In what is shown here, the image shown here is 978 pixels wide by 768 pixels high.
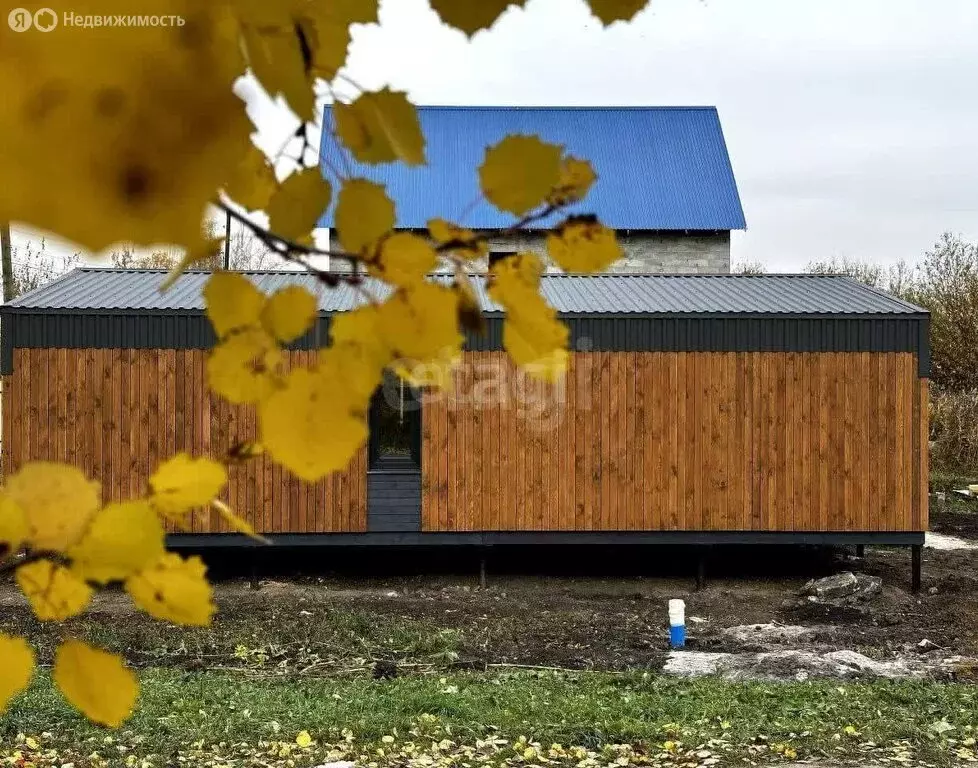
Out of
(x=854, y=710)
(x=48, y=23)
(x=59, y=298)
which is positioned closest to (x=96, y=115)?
(x=48, y=23)

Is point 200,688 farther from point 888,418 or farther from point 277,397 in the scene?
point 888,418

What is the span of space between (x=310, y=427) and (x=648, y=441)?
9625mm

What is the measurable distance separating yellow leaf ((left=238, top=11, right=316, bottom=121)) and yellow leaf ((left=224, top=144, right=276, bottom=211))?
0.34ft

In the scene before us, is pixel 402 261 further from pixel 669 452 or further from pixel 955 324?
pixel 955 324

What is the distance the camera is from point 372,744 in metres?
5.20

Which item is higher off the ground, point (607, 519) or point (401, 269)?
point (401, 269)

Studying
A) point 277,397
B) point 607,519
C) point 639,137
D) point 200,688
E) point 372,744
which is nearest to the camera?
point 277,397

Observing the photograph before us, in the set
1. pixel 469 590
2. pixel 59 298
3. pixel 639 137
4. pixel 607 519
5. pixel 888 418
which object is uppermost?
pixel 639 137

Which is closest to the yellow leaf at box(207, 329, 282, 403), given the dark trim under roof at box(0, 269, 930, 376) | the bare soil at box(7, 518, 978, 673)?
the bare soil at box(7, 518, 978, 673)

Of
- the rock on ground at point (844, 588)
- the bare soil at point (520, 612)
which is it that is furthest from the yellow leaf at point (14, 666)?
the rock on ground at point (844, 588)

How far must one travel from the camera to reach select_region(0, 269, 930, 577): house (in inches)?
388

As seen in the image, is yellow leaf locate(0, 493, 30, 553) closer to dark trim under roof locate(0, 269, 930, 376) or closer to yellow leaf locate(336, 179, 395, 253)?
yellow leaf locate(336, 179, 395, 253)

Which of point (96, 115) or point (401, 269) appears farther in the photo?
point (401, 269)

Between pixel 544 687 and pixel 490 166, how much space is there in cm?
620
